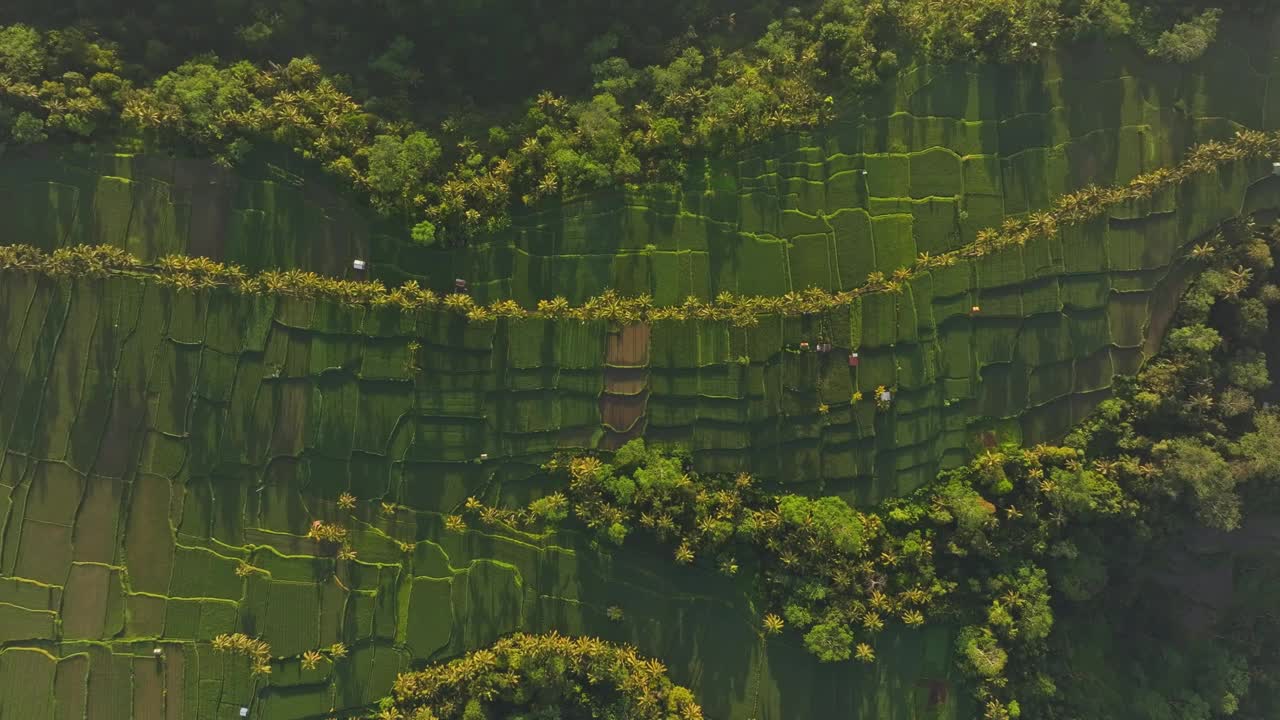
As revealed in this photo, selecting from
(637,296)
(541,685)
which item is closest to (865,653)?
(541,685)

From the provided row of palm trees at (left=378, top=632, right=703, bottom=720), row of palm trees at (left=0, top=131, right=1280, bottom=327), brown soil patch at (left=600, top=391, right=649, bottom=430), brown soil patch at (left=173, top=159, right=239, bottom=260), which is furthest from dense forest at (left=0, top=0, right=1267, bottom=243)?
row of palm trees at (left=378, top=632, right=703, bottom=720)

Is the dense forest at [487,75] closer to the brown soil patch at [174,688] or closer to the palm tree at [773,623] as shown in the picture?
the palm tree at [773,623]

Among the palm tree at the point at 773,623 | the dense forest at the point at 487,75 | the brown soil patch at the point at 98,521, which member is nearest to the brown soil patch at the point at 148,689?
the brown soil patch at the point at 98,521

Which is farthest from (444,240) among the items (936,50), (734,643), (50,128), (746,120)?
(936,50)

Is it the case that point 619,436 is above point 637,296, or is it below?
below

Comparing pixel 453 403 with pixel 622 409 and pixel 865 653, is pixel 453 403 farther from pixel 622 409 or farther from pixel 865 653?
pixel 865 653

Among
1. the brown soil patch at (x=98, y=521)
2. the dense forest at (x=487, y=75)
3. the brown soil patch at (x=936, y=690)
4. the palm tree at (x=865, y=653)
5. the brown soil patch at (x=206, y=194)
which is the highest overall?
the dense forest at (x=487, y=75)
